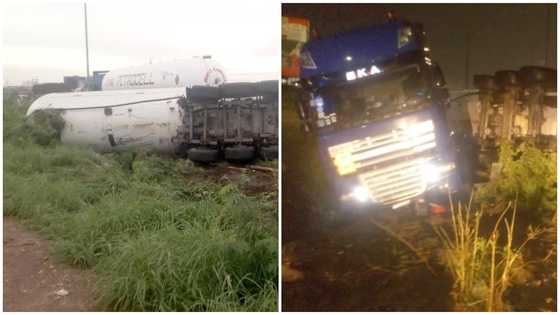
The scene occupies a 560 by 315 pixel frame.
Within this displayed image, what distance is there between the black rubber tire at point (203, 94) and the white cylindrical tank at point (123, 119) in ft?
0.25

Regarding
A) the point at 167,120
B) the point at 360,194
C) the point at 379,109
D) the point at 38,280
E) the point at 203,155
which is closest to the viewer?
the point at 379,109

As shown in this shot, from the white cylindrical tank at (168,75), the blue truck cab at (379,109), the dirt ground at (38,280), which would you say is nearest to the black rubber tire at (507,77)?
the blue truck cab at (379,109)

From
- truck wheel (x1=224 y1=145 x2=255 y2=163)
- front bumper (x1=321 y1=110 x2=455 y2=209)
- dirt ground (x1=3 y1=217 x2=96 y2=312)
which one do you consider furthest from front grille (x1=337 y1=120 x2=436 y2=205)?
dirt ground (x1=3 y1=217 x2=96 y2=312)

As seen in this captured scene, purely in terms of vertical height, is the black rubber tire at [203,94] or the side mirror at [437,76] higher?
the side mirror at [437,76]

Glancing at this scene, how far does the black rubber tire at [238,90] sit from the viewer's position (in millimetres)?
3783

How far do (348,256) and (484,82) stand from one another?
137 centimetres

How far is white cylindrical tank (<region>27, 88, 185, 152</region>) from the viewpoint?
4219 mm

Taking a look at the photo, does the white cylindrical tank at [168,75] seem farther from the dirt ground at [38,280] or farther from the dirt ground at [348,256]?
the dirt ground at [38,280]

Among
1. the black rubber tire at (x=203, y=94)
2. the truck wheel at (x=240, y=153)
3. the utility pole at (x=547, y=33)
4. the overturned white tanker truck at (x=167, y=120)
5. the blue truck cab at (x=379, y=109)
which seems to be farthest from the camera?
the black rubber tire at (x=203, y=94)

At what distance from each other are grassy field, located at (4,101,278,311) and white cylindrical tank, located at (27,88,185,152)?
10 cm

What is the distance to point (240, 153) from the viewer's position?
4.00 metres

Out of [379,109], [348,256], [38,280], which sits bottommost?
[38,280]

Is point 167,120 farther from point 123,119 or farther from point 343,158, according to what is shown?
point 343,158

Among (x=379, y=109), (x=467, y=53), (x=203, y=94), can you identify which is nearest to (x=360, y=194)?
(x=379, y=109)
